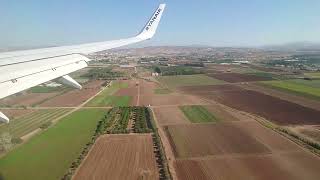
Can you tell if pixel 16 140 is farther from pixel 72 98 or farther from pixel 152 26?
pixel 72 98

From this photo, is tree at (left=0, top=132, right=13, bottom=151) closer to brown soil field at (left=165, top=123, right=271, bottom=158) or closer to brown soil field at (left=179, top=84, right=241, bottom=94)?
brown soil field at (left=165, top=123, right=271, bottom=158)

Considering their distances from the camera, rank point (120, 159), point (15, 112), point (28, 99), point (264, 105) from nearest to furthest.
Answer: point (120, 159) < point (15, 112) < point (264, 105) < point (28, 99)

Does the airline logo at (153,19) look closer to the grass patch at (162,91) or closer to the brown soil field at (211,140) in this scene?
the brown soil field at (211,140)

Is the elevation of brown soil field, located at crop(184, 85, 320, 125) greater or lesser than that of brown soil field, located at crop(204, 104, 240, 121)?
lesser

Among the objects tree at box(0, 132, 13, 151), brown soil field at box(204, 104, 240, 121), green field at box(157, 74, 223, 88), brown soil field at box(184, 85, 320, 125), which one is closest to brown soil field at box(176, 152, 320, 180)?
brown soil field at box(184, 85, 320, 125)

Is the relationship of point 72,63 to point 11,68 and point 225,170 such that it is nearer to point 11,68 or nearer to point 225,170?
point 11,68

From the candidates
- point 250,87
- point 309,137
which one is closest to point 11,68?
point 309,137

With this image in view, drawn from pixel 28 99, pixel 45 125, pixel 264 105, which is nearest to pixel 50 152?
pixel 45 125
